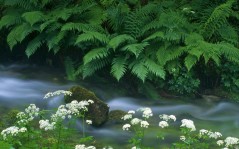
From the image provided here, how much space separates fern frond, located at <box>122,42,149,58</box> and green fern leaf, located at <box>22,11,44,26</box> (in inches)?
81.0

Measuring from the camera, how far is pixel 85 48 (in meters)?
8.64

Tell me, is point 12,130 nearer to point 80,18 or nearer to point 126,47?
point 126,47

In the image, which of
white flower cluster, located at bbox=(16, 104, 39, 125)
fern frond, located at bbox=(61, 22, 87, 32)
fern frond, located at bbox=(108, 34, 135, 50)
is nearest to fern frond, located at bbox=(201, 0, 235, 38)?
fern frond, located at bbox=(108, 34, 135, 50)

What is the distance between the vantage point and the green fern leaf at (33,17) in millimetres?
8361

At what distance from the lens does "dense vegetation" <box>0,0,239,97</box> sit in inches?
314

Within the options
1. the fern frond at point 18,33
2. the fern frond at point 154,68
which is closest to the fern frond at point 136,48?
the fern frond at point 154,68

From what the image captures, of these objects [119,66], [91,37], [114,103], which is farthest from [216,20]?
[114,103]

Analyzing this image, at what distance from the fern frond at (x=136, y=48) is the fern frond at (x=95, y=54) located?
16.0 inches

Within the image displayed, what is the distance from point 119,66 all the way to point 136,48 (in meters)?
0.50

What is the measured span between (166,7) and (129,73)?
2.14m

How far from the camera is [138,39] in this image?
870 cm

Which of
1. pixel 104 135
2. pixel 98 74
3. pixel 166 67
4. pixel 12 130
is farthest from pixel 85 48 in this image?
pixel 12 130

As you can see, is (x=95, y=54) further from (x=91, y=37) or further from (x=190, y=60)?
(x=190, y=60)

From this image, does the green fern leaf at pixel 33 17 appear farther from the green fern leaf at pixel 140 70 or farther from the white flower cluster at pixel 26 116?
the white flower cluster at pixel 26 116
